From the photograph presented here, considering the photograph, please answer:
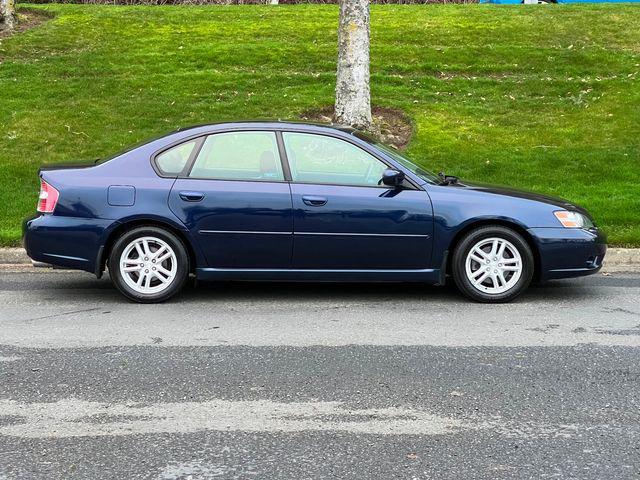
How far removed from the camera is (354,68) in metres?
12.2

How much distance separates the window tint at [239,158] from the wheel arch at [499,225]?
4.98 ft

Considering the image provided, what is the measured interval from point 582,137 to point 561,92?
7.35 feet

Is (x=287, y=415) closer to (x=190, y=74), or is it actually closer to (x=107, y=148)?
(x=107, y=148)

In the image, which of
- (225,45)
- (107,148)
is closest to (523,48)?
(225,45)

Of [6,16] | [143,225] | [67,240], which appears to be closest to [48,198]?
[67,240]

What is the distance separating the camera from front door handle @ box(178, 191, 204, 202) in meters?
6.37

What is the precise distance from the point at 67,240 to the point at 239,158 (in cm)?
154

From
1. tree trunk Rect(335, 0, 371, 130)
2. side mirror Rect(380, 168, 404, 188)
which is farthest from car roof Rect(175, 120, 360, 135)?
tree trunk Rect(335, 0, 371, 130)

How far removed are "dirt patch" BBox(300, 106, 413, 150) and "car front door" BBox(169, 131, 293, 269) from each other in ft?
19.7

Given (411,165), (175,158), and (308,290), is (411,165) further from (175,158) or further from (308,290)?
(175,158)

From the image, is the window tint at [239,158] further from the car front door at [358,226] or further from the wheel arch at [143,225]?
the wheel arch at [143,225]

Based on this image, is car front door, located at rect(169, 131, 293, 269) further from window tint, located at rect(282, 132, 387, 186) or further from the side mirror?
the side mirror

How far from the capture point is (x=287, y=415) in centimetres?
412

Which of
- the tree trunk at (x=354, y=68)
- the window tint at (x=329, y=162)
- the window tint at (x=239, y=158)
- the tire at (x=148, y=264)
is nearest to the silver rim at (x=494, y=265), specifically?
the window tint at (x=329, y=162)
